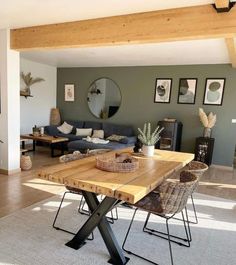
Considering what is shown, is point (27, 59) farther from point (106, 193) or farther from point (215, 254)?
point (215, 254)

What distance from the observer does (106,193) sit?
1.74 meters

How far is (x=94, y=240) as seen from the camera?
7.79ft

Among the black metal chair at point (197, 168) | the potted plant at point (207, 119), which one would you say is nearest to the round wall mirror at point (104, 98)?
the potted plant at point (207, 119)

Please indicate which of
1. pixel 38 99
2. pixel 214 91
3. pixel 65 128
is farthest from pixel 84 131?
pixel 214 91

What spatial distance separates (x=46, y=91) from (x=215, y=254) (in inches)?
254

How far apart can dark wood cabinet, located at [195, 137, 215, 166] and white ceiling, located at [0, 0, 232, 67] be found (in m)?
1.78

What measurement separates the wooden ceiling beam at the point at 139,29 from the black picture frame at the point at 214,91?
3180mm

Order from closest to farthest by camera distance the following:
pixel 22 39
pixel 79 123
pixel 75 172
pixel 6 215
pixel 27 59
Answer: pixel 75 172
pixel 6 215
pixel 22 39
pixel 27 59
pixel 79 123

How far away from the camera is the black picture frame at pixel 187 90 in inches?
232

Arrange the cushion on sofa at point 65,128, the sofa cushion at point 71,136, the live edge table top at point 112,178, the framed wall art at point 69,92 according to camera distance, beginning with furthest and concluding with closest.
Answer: the framed wall art at point 69,92
the cushion on sofa at point 65,128
the sofa cushion at point 71,136
the live edge table top at point 112,178

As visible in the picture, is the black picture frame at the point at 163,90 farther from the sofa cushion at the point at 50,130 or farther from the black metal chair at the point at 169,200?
the black metal chair at the point at 169,200

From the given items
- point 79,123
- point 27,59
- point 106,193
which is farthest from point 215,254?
point 27,59

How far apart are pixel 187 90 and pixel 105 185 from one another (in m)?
4.78

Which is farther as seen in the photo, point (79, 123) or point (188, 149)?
point (79, 123)
